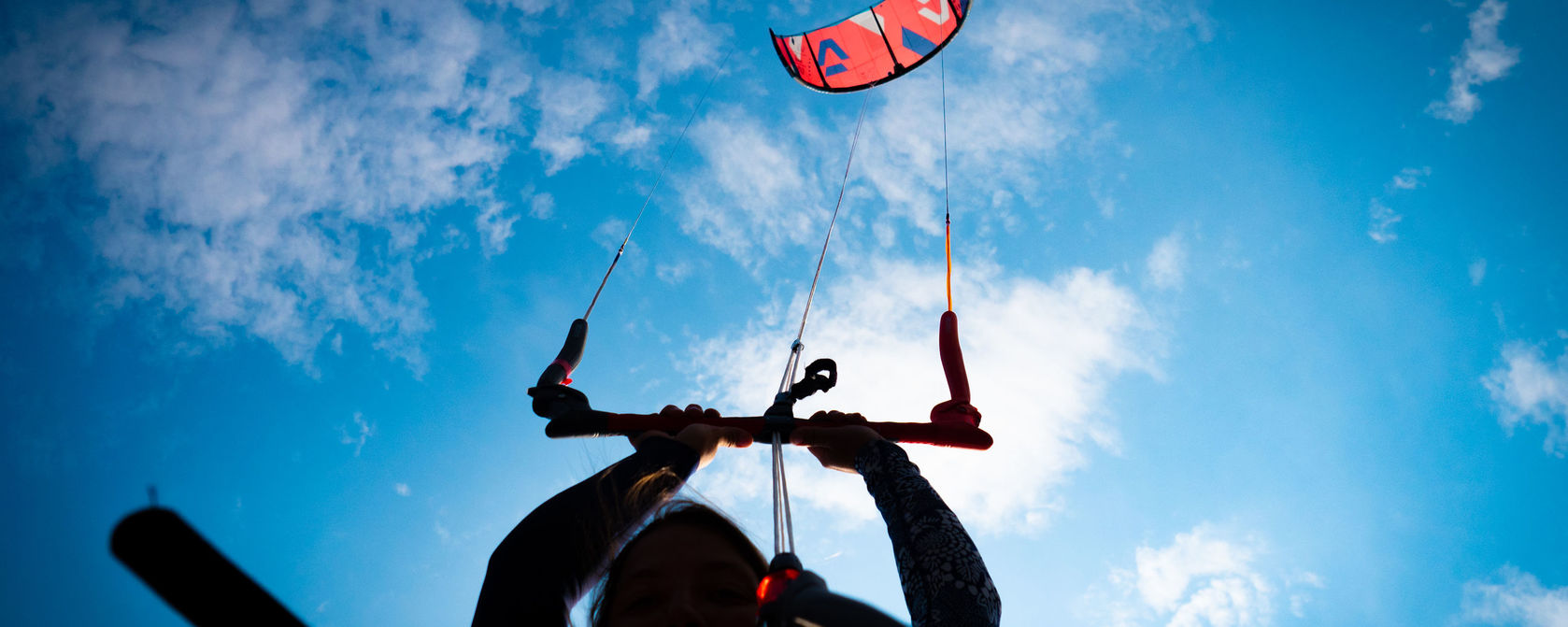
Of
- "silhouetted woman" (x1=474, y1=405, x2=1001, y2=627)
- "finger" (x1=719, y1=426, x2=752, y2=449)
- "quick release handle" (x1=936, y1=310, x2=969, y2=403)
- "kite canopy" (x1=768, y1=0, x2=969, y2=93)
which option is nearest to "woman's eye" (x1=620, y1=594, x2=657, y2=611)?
"silhouetted woman" (x1=474, y1=405, x2=1001, y2=627)

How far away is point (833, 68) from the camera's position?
23.4 ft

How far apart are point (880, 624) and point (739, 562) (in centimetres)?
105

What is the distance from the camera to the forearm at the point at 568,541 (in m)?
1.41

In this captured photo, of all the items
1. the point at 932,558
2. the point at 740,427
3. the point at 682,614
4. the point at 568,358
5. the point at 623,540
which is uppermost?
the point at 568,358

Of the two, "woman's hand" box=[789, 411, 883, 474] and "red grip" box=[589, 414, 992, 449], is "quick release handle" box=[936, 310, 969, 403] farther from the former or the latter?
"woman's hand" box=[789, 411, 883, 474]

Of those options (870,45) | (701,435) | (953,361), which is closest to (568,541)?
(701,435)

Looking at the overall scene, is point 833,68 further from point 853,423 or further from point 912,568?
point 912,568

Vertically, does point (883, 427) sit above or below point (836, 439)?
above

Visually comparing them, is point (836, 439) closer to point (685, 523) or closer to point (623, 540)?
point (685, 523)

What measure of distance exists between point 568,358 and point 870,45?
541 centimetres

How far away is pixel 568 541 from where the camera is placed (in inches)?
61.6

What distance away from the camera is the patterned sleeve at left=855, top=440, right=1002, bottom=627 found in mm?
1429

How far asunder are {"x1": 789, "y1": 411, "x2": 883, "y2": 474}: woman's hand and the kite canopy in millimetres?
5385

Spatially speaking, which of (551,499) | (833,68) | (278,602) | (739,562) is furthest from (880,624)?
(833,68)
